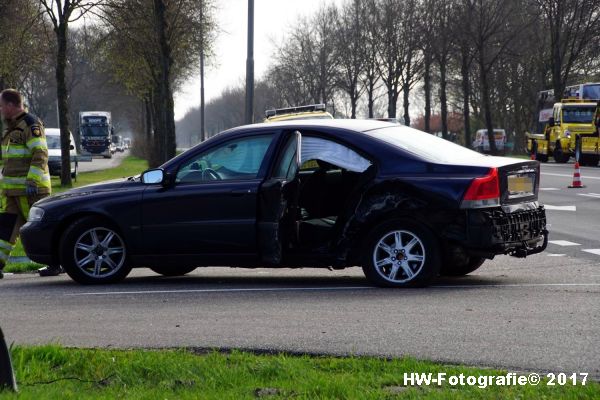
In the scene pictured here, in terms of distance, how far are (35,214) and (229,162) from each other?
212 centimetres

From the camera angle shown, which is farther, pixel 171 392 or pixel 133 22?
pixel 133 22

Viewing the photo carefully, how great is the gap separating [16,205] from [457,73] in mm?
61586

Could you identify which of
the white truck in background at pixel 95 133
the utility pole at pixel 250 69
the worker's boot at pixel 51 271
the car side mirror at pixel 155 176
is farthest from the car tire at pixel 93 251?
the white truck in background at pixel 95 133

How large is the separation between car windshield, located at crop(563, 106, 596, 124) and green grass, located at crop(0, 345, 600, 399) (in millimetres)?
40398

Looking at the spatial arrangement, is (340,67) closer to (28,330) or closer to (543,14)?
(543,14)

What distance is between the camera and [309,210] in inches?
387

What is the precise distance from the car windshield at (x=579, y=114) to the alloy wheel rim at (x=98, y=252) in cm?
3697

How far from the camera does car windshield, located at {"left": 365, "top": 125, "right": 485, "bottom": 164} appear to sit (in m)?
9.37

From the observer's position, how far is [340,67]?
218ft

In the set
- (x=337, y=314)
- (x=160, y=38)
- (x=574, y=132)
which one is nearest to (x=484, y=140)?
(x=574, y=132)

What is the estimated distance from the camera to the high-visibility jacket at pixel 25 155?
1124 centimetres

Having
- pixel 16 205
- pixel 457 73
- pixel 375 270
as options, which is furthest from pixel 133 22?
pixel 457 73

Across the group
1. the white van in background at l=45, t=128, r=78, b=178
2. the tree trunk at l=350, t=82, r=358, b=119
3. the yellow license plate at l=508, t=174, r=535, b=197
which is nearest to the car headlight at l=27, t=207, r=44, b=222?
the yellow license plate at l=508, t=174, r=535, b=197

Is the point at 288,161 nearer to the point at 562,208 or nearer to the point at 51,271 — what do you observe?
the point at 51,271
